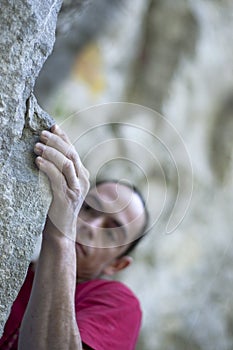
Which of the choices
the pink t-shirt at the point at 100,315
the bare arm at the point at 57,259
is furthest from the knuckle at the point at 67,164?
the pink t-shirt at the point at 100,315

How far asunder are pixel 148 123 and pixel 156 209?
1.95ft

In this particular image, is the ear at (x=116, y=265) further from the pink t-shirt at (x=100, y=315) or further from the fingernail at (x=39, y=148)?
the fingernail at (x=39, y=148)

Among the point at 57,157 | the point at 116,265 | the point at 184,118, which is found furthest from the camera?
Result: the point at 184,118

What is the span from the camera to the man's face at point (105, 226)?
147 cm

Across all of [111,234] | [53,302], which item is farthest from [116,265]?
[53,302]

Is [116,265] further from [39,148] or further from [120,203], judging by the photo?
[39,148]

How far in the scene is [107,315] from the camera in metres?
1.39

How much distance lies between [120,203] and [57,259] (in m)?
0.53

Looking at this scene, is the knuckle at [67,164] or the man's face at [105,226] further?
the man's face at [105,226]

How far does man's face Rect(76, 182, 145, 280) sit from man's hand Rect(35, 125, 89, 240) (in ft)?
1.27

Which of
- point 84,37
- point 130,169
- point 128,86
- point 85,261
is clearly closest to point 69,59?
point 84,37

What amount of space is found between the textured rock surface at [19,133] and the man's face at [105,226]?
416 millimetres

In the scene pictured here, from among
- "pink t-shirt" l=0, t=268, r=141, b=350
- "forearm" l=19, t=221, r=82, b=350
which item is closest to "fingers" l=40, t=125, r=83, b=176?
"forearm" l=19, t=221, r=82, b=350

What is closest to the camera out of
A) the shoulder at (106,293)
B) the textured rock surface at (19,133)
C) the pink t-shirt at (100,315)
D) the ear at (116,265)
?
the textured rock surface at (19,133)
